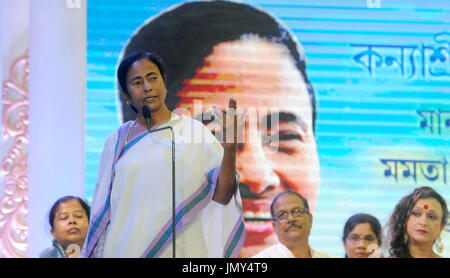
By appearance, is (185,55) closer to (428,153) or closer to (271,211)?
(271,211)

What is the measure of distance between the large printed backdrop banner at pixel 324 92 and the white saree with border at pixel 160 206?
0.26 m

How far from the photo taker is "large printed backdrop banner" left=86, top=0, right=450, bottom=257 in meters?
3.88

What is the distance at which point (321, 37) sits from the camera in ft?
13.0

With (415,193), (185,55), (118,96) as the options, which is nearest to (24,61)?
(118,96)

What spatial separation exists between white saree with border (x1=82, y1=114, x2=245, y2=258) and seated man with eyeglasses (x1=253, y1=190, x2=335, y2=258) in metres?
0.25

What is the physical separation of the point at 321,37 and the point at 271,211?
954mm

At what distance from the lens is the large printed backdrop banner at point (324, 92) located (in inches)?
153

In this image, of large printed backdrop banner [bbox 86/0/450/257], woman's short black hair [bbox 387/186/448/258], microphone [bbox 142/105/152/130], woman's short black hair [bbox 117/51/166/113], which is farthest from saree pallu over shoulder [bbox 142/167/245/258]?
woman's short black hair [bbox 387/186/448/258]

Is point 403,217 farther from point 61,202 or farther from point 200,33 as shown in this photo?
point 61,202

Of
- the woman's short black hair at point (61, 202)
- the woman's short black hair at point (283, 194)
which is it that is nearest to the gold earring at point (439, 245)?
the woman's short black hair at point (283, 194)

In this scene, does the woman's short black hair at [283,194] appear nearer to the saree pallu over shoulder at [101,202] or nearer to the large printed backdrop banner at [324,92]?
the large printed backdrop banner at [324,92]

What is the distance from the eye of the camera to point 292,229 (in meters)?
3.80
